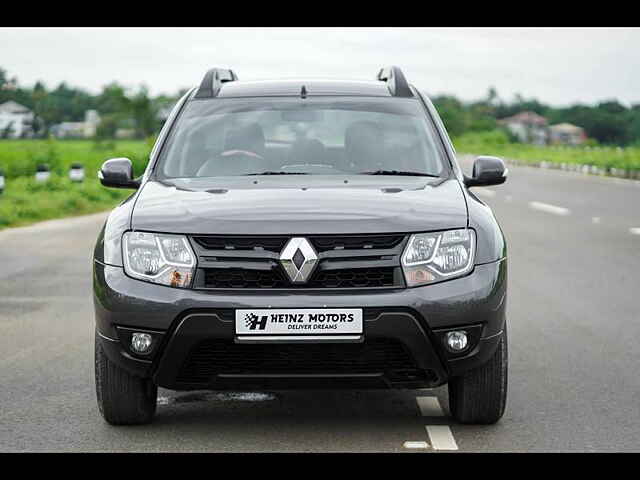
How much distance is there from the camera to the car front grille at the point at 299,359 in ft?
18.2

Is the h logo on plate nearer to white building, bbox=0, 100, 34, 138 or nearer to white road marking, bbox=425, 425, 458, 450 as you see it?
white road marking, bbox=425, 425, 458, 450

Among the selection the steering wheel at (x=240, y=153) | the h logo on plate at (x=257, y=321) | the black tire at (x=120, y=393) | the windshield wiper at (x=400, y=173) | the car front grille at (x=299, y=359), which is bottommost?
the black tire at (x=120, y=393)

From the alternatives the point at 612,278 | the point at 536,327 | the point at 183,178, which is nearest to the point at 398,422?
the point at 183,178

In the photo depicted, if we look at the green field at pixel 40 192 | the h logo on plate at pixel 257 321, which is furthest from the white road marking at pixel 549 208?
the h logo on plate at pixel 257 321

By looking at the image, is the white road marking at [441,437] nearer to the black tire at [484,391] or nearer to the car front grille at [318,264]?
the black tire at [484,391]

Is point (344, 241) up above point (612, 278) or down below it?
above

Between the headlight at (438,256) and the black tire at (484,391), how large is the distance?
462mm

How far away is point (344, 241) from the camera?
553cm

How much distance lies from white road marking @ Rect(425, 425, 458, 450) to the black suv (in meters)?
0.12

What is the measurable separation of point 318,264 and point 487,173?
1643 mm

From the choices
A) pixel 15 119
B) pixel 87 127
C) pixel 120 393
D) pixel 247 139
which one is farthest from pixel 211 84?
pixel 87 127

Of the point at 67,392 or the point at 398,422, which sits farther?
the point at 67,392

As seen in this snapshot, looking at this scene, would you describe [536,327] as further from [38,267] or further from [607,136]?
[607,136]
